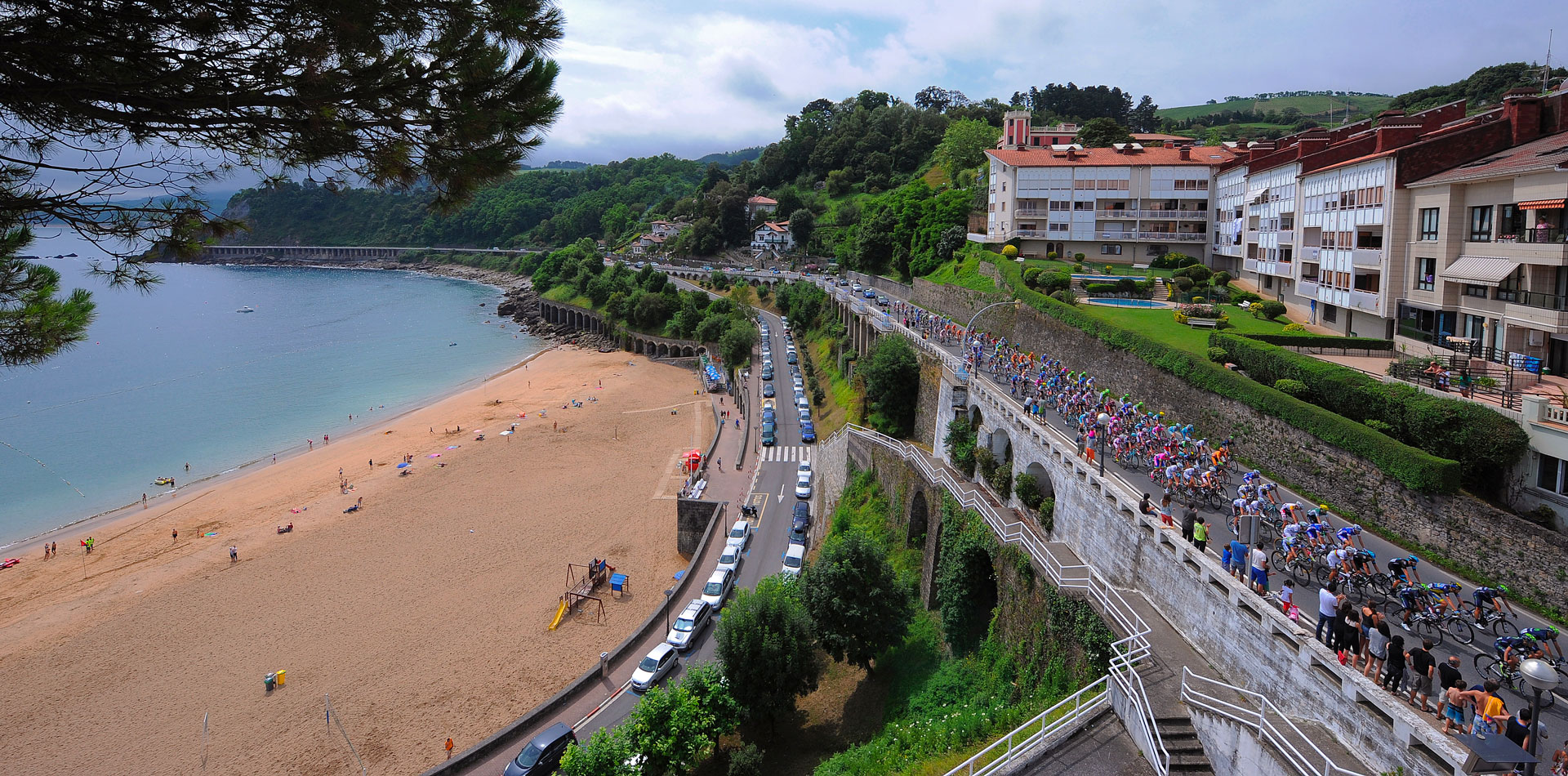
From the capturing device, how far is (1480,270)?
18.3 meters

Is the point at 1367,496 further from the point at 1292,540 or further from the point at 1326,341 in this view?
the point at 1326,341

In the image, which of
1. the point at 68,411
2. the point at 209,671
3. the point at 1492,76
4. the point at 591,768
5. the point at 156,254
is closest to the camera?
the point at 156,254

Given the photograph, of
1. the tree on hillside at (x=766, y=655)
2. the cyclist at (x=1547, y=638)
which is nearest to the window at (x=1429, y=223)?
the cyclist at (x=1547, y=638)

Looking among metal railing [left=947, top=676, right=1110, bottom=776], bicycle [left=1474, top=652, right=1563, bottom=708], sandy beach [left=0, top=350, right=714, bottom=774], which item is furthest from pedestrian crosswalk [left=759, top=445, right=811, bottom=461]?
bicycle [left=1474, top=652, right=1563, bottom=708]

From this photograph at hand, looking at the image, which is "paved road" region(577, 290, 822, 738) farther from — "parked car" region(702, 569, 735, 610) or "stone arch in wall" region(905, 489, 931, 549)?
"stone arch in wall" region(905, 489, 931, 549)

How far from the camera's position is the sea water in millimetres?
43500

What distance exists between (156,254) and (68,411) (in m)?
66.1

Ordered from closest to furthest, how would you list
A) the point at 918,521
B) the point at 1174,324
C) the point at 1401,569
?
the point at 1401,569, the point at 918,521, the point at 1174,324

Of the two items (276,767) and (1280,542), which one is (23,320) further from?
(1280,542)

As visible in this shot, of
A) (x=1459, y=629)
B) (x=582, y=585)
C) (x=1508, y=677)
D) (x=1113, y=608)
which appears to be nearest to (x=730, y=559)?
(x=582, y=585)

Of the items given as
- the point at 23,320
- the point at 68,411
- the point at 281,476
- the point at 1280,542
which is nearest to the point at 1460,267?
the point at 1280,542

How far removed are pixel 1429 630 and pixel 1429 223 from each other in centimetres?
1393

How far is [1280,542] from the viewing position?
46.4 ft

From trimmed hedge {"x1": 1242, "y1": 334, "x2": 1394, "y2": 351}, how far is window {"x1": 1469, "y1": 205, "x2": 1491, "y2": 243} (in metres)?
3.29
